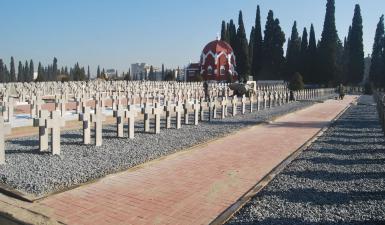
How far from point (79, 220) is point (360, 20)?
211 feet

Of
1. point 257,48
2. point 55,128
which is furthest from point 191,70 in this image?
point 55,128

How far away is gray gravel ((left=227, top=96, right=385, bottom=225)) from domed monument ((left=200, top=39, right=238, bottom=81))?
5596 centimetres

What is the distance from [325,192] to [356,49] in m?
59.7

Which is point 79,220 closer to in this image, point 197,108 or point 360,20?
point 197,108

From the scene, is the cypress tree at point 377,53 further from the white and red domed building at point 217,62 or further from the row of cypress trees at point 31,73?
the row of cypress trees at point 31,73

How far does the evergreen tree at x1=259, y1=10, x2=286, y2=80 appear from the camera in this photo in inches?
2348

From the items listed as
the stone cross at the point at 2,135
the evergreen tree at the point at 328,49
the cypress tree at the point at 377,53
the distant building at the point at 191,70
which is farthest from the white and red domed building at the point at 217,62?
the stone cross at the point at 2,135

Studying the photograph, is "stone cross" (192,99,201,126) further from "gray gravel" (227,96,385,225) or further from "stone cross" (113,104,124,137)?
"gray gravel" (227,96,385,225)

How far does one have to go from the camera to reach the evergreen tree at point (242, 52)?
204 feet

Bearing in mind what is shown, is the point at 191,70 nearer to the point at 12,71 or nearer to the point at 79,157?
the point at 12,71

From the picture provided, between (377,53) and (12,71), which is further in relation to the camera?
(12,71)

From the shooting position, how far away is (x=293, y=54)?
62312mm

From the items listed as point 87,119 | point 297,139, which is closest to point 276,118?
point 297,139

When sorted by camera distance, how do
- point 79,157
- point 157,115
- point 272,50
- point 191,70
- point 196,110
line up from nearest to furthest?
point 79,157 → point 157,115 → point 196,110 → point 272,50 → point 191,70
